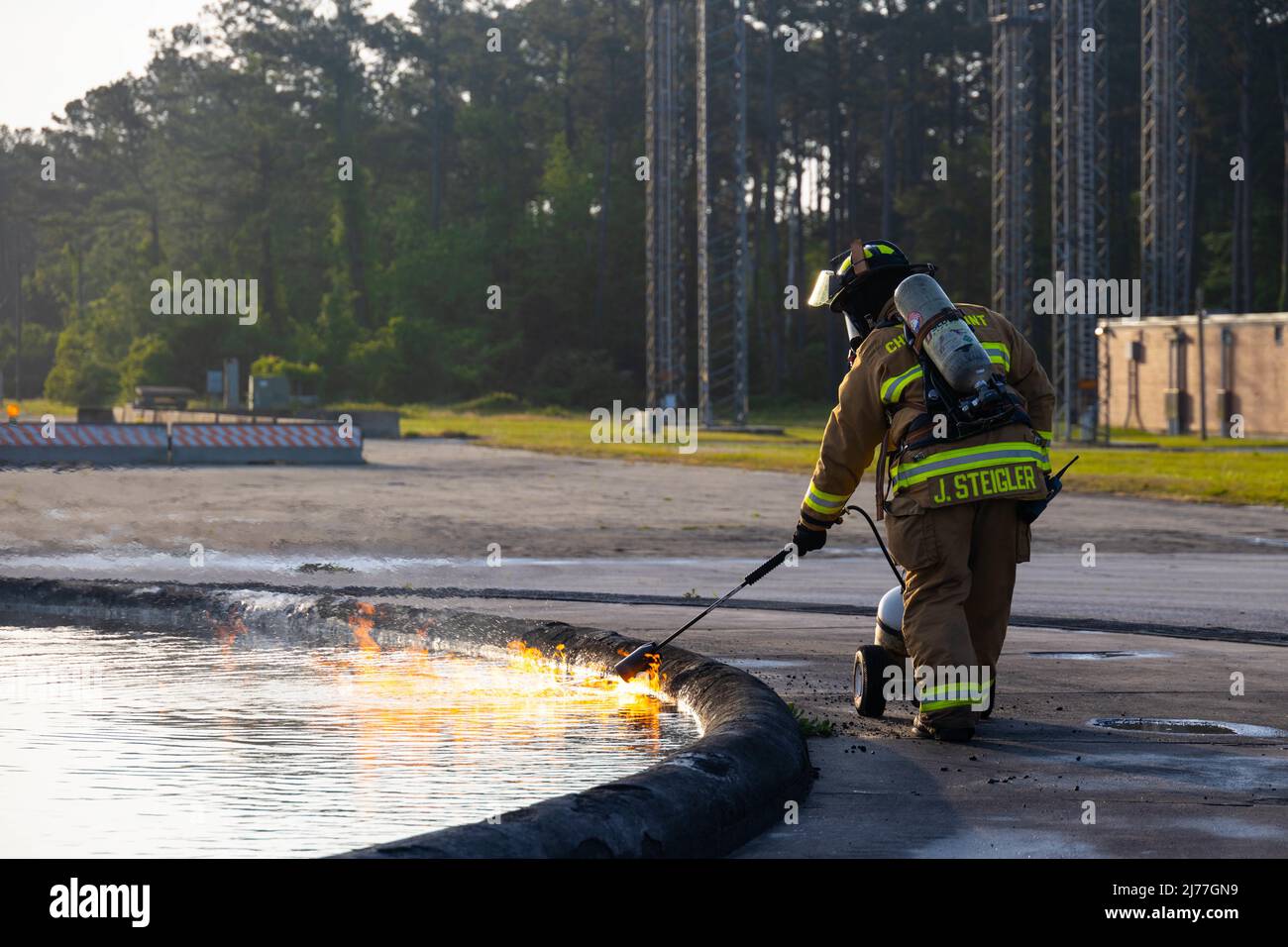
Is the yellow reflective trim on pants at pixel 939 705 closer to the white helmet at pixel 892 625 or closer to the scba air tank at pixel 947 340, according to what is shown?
the white helmet at pixel 892 625

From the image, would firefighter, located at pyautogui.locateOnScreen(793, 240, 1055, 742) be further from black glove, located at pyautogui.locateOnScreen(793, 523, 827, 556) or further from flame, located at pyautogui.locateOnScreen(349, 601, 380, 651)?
flame, located at pyautogui.locateOnScreen(349, 601, 380, 651)

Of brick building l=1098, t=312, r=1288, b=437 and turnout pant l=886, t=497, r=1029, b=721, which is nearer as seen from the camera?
turnout pant l=886, t=497, r=1029, b=721

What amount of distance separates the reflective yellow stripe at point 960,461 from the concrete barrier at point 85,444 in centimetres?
3197

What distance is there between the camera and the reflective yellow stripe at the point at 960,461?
24.7 ft

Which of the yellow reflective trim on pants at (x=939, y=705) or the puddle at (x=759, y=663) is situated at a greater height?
the yellow reflective trim on pants at (x=939, y=705)

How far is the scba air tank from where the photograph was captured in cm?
740

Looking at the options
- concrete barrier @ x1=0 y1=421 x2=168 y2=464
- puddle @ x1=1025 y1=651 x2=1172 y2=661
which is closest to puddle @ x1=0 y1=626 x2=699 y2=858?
puddle @ x1=1025 y1=651 x2=1172 y2=661

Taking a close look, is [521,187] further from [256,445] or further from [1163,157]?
[256,445]

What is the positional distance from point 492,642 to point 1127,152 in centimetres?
8727

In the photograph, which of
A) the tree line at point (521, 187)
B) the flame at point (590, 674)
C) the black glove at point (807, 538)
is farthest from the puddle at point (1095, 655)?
the tree line at point (521, 187)

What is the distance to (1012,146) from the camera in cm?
4850

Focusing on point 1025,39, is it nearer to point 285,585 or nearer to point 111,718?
point 285,585

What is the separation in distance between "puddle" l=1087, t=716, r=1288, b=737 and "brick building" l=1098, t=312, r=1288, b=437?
1673 inches

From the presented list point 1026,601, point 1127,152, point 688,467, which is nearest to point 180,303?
point 1127,152
